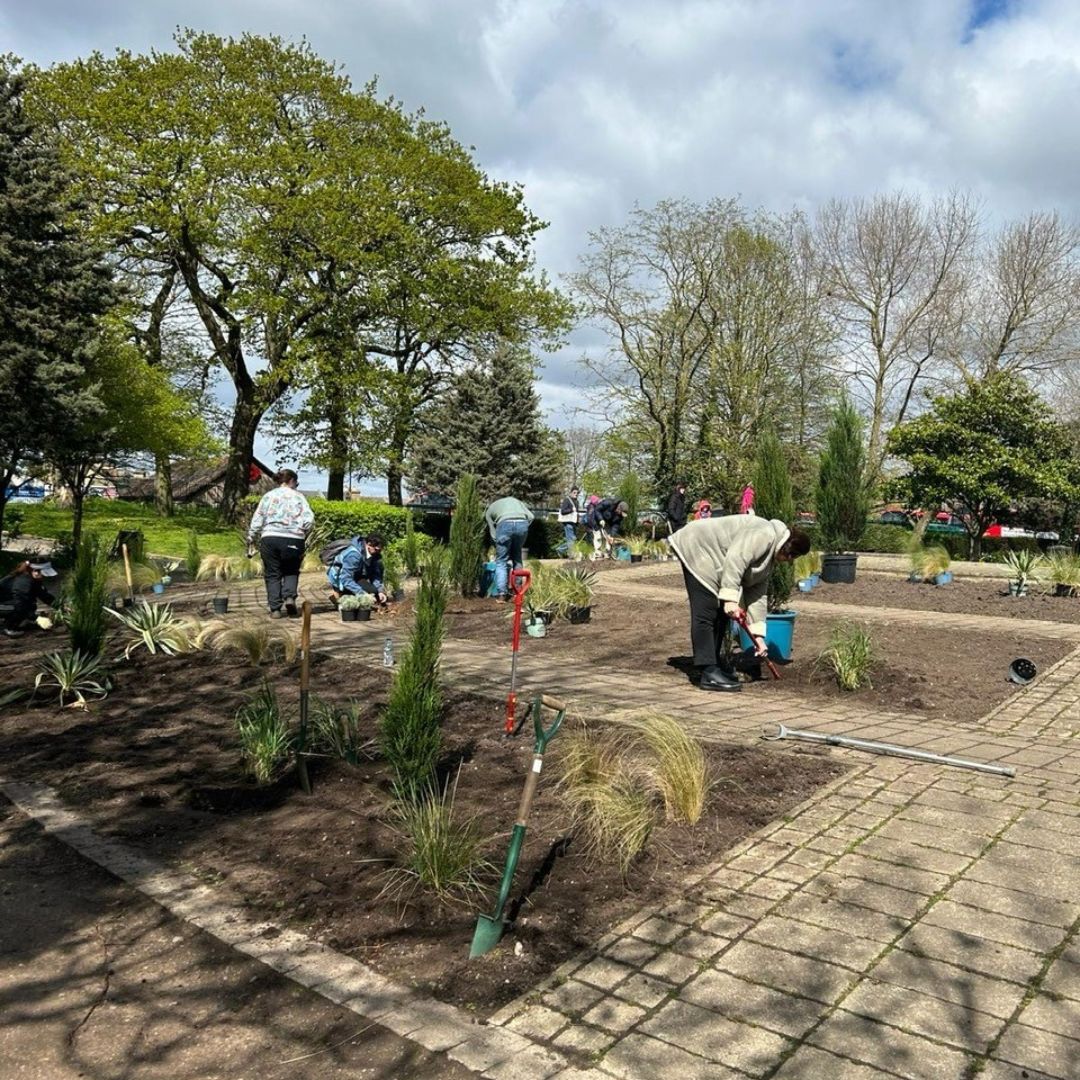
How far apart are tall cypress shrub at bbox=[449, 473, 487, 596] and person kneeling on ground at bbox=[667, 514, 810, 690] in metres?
5.44

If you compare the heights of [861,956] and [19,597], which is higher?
[19,597]

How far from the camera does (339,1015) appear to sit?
270 cm

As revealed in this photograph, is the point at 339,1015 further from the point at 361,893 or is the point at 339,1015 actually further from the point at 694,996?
the point at 694,996

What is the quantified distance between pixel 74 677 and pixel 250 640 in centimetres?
153

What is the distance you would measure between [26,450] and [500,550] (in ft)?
37.3

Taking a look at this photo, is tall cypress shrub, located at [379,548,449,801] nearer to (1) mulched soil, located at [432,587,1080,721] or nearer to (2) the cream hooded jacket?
(2) the cream hooded jacket

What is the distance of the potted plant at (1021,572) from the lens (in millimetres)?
13914

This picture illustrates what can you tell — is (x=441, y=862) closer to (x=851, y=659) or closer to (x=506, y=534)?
(x=851, y=659)

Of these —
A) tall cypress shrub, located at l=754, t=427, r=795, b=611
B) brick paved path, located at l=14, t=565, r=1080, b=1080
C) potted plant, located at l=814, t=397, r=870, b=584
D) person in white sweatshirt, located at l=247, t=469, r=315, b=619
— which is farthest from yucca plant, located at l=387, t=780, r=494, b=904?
potted plant, located at l=814, t=397, r=870, b=584

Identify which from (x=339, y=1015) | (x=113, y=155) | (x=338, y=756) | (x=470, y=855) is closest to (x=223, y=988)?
(x=339, y=1015)

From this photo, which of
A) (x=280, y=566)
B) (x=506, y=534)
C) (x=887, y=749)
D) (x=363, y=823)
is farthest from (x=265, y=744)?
(x=506, y=534)

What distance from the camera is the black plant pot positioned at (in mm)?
16156

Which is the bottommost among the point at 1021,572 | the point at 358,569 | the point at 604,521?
the point at 358,569

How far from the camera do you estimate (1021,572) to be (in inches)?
563
